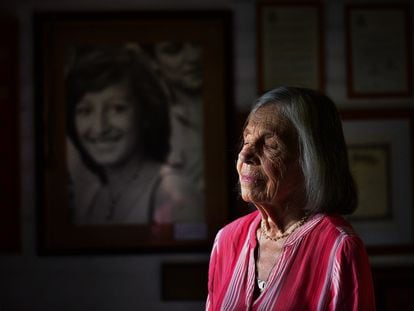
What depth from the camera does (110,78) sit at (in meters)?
2.48

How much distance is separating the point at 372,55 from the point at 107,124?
1.16m

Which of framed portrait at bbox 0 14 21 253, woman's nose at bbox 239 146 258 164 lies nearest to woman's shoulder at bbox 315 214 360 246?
woman's nose at bbox 239 146 258 164

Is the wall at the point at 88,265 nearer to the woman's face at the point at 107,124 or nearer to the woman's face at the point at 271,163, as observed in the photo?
the woman's face at the point at 107,124

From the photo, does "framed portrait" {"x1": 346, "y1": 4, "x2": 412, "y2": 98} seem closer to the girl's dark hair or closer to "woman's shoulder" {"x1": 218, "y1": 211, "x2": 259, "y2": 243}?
the girl's dark hair

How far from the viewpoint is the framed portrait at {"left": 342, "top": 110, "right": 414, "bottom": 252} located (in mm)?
2527

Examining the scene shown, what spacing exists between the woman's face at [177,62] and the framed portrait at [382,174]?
2.22 ft

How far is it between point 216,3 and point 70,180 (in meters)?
0.96

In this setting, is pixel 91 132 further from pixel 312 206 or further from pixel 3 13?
pixel 312 206

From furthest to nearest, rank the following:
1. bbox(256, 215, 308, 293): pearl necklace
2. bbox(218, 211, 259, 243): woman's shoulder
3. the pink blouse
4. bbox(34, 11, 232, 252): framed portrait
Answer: bbox(34, 11, 232, 252): framed portrait, bbox(218, 211, 259, 243): woman's shoulder, bbox(256, 215, 308, 293): pearl necklace, the pink blouse

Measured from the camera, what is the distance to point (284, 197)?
3.81 feet

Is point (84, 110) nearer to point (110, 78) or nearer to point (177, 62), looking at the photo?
point (110, 78)

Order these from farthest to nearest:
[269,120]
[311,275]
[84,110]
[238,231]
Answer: [84,110]
[238,231]
[269,120]
[311,275]

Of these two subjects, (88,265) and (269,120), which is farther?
(88,265)

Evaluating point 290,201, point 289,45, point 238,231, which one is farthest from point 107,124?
point 290,201
